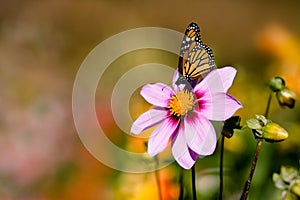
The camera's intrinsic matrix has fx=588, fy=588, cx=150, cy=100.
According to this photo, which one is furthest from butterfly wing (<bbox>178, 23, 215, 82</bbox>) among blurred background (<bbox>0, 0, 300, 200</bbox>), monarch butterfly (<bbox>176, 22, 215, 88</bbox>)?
blurred background (<bbox>0, 0, 300, 200</bbox>)

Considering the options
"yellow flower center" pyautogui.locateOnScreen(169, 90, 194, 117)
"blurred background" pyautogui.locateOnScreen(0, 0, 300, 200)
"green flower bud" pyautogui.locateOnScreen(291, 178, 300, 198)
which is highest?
"yellow flower center" pyautogui.locateOnScreen(169, 90, 194, 117)

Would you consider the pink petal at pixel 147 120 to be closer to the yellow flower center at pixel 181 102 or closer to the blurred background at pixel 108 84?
the yellow flower center at pixel 181 102

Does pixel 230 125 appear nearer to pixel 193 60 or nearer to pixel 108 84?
pixel 193 60

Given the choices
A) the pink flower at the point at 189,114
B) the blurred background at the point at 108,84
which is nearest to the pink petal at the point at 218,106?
the pink flower at the point at 189,114

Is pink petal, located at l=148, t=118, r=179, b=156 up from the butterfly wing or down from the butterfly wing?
down

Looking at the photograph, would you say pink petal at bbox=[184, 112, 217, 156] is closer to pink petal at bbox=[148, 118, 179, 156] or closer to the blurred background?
pink petal at bbox=[148, 118, 179, 156]

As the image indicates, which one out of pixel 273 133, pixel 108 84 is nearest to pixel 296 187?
pixel 273 133
